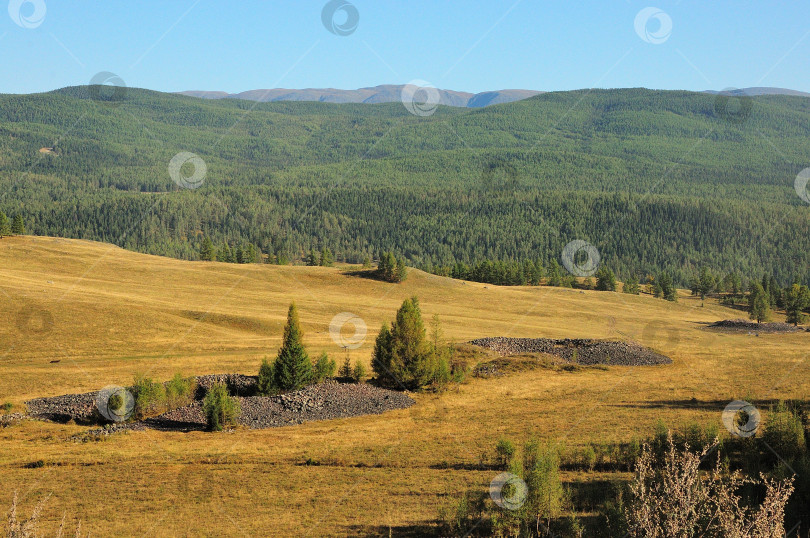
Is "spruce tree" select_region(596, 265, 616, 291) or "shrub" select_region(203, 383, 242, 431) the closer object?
"shrub" select_region(203, 383, 242, 431)

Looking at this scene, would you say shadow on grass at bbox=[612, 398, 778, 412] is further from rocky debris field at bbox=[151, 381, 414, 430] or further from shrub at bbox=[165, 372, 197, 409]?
shrub at bbox=[165, 372, 197, 409]

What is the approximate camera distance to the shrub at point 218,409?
3494 centimetres

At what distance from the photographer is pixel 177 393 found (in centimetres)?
3853

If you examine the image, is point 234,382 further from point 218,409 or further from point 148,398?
point 218,409

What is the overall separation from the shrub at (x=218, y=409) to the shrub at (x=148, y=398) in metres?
3.89

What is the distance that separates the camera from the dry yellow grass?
23234 millimetres

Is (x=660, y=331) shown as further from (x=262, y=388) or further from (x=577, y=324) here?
(x=262, y=388)

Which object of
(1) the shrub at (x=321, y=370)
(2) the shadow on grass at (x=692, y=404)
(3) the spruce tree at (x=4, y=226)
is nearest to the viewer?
(2) the shadow on grass at (x=692, y=404)

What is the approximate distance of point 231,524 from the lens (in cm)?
2094

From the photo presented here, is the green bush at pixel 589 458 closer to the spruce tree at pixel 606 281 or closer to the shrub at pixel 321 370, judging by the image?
the shrub at pixel 321 370

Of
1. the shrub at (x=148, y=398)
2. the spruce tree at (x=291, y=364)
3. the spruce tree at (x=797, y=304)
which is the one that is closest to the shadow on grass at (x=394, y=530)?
the shrub at (x=148, y=398)

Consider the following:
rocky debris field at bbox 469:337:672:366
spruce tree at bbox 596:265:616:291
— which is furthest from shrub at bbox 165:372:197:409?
spruce tree at bbox 596:265:616:291

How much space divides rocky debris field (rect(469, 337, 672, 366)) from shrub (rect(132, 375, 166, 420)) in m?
32.2

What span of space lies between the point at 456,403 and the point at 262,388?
13159mm
